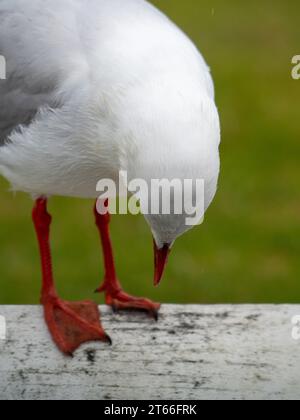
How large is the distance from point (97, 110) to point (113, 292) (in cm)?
81

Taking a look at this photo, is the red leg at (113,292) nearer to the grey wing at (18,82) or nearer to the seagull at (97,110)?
the seagull at (97,110)

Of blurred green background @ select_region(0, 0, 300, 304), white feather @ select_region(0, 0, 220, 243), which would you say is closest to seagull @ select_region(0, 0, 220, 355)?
white feather @ select_region(0, 0, 220, 243)

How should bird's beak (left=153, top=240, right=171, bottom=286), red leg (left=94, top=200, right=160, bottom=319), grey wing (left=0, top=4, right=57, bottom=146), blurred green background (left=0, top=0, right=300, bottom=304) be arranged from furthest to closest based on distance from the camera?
1. blurred green background (left=0, top=0, right=300, bottom=304)
2. red leg (left=94, top=200, right=160, bottom=319)
3. grey wing (left=0, top=4, right=57, bottom=146)
4. bird's beak (left=153, top=240, right=171, bottom=286)

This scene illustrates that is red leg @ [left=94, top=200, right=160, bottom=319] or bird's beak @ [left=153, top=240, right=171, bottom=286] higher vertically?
red leg @ [left=94, top=200, right=160, bottom=319]

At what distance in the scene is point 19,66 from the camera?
2.76 meters

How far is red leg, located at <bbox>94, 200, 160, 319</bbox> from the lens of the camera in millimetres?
2891

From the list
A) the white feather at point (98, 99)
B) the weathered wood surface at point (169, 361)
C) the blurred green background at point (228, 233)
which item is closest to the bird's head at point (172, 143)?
the white feather at point (98, 99)

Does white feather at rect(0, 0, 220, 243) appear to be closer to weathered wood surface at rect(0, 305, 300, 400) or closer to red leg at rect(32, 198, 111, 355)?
red leg at rect(32, 198, 111, 355)

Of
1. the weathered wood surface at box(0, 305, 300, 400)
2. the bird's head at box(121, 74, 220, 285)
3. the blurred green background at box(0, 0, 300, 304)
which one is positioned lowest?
the weathered wood surface at box(0, 305, 300, 400)

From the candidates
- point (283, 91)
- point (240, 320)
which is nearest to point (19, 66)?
point (240, 320)

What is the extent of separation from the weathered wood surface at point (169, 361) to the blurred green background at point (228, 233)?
1851 mm

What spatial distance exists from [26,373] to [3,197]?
3198 millimetres

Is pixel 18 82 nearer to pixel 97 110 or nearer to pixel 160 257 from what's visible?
pixel 97 110

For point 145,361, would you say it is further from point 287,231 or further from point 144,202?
point 287,231
